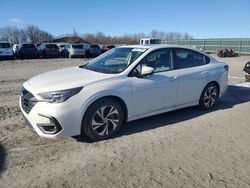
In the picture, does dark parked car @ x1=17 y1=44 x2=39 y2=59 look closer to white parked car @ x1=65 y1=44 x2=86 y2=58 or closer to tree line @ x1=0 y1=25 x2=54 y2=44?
white parked car @ x1=65 y1=44 x2=86 y2=58

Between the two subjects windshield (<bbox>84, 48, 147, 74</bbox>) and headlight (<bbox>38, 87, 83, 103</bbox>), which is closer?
headlight (<bbox>38, 87, 83, 103</bbox>)

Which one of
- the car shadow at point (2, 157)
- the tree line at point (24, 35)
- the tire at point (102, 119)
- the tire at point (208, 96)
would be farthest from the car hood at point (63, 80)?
the tree line at point (24, 35)

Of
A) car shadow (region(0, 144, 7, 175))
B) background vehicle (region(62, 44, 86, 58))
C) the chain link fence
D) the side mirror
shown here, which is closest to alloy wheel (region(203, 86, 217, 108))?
the side mirror

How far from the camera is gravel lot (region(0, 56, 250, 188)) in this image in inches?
124

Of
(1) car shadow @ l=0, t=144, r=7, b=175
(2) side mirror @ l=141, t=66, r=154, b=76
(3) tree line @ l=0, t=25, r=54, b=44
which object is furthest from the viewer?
(3) tree line @ l=0, t=25, r=54, b=44

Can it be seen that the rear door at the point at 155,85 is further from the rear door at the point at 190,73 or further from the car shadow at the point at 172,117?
the car shadow at the point at 172,117

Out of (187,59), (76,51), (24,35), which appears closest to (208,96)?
(187,59)

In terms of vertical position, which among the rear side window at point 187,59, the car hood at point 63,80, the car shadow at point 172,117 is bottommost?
the car shadow at point 172,117

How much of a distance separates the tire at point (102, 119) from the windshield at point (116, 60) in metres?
0.68

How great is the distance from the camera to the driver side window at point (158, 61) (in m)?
4.75

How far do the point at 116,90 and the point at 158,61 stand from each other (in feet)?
4.29

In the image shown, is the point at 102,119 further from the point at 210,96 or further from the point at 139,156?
the point at 210,96

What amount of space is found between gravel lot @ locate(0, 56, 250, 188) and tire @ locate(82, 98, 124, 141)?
0.53 feet

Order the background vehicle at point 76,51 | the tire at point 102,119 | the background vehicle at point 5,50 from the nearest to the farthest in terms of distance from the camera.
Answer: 1. the tire at point 102,119
2. the background vehicle at point 5,50
3. the background vehicle at point 76,51
